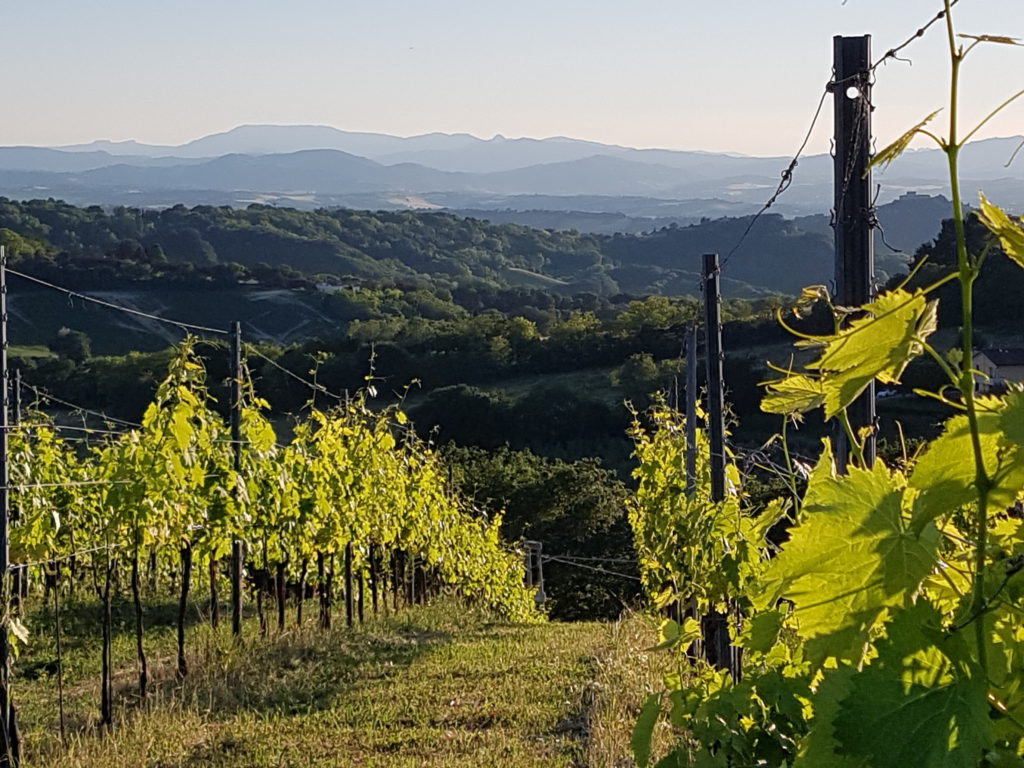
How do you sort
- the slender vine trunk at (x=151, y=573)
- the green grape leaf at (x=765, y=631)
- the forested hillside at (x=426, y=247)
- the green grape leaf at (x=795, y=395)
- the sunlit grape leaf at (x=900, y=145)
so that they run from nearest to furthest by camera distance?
the sunlit grape leaf at (x=900, y=145) < the green grape leaf at (x=795, y=395) < the green grape leaf at (x=765, y=631) < the slender vine trunk at (x=151, y=573) < the forested hillside at (x=426, y=247)

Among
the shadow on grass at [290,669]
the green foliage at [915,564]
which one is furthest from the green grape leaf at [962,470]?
the shadow on grass at [290,669]

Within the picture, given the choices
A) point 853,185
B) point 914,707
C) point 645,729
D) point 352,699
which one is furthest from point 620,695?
point 914,707

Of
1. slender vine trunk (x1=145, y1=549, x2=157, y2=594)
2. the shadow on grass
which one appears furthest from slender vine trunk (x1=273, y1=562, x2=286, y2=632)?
slender vine trunk (x1=145, y1=549, x2=157, y2=594)

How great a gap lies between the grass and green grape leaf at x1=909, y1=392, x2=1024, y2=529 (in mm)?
3596

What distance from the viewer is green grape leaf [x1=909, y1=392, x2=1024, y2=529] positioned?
3.34 feet

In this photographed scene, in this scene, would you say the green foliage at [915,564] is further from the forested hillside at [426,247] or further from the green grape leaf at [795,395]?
the forested hillside at [426,247]

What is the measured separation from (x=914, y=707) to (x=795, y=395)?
383mm

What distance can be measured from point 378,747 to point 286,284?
6941 cm

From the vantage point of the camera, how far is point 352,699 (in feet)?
21.3

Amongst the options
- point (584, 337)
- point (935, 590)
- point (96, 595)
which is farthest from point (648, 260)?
point (935, 590)

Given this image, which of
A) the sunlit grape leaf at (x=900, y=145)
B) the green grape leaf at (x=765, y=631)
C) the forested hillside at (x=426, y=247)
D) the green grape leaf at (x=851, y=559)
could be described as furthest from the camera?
the forested hillside at (x=426, y=247)

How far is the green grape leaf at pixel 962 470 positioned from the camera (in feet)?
3.34

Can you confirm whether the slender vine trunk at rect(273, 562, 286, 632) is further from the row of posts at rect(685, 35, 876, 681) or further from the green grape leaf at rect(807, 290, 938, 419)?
the green grape leaf at rect(807, 290, 938, 419)

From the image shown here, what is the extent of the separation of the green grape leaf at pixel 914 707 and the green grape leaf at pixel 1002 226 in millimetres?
328
